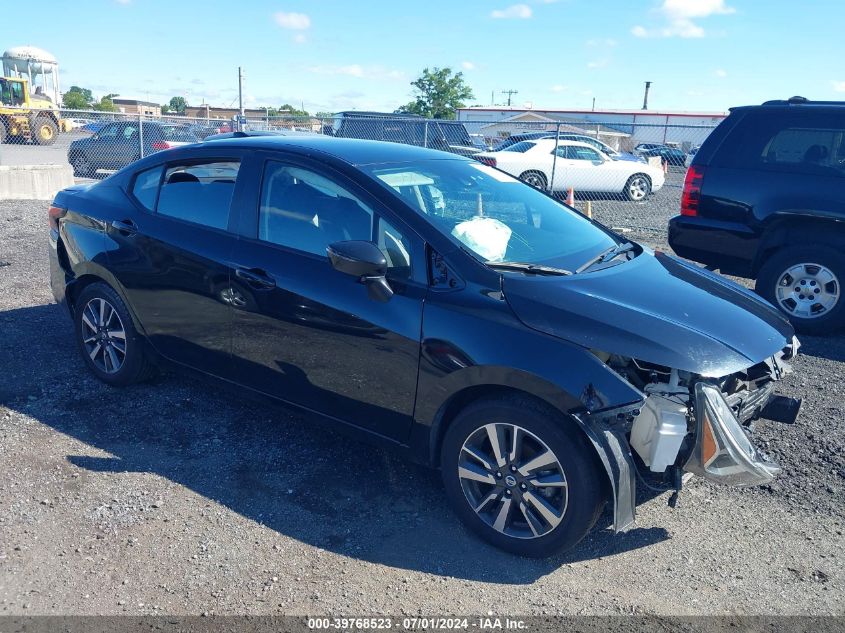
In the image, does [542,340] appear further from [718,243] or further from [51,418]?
[718,243]

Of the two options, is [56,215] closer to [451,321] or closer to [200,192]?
[200,192]

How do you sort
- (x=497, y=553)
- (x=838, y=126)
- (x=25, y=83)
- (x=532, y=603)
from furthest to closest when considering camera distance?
(x=25, y=83) → (x=838, y=126) → (x=497, y=553) → (x=532, y=603)

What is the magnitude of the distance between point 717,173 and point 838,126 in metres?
1.07

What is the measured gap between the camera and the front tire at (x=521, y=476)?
3045mm

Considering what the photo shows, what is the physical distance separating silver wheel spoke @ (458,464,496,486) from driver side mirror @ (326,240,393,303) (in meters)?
0.88

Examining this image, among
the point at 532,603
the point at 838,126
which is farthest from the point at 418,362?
the point at 838,126

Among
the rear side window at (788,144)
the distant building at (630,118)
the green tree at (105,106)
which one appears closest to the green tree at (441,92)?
the distant building at (630,118)

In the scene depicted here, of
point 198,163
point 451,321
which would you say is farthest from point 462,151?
point 451,321

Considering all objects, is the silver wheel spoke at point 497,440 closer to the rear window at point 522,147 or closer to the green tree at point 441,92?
the rear window at point 522,147

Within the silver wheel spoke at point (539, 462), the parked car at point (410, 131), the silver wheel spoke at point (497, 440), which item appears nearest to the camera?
the silver wheel spoke at point (539, 462)

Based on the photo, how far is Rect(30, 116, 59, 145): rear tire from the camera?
1081 inches

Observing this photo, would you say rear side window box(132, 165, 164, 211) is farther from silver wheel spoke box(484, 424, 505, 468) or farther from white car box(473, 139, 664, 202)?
white car box(473, 139, 664, 202)

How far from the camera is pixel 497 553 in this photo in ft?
10.8

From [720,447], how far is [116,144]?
17917 mm
